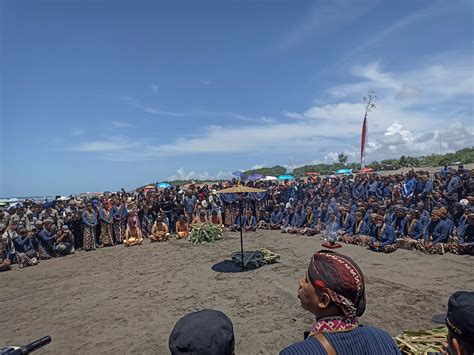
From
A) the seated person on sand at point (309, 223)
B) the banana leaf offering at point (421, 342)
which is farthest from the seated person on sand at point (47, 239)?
the banana leaf offering at point (421, 342)

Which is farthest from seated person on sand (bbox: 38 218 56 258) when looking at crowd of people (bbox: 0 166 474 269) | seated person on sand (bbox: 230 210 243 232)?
seated person on sand (bbox: 230 210 243 232)

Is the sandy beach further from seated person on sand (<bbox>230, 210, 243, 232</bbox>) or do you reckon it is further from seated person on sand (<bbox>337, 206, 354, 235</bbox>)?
seated person on sand (<bbox>230, 210, 243, 232</bbox>)

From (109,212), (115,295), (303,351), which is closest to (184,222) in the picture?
(109,212)

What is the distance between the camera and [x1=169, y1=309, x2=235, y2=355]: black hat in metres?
1.55

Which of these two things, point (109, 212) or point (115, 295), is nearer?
point (115, 295)

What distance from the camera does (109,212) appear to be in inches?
575

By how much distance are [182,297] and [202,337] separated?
6.34m

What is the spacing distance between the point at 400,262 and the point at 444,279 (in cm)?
157

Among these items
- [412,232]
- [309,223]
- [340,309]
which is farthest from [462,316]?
[309,223]

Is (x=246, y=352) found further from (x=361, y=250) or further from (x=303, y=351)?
(x=361, y=250)

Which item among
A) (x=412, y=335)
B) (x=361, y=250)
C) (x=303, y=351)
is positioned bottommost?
(x=361, y=250)

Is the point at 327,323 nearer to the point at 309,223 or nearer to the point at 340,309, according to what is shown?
the point at 340,309

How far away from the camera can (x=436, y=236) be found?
32.9ft

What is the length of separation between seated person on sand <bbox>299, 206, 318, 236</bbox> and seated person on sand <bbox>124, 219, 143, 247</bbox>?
6.88 m
